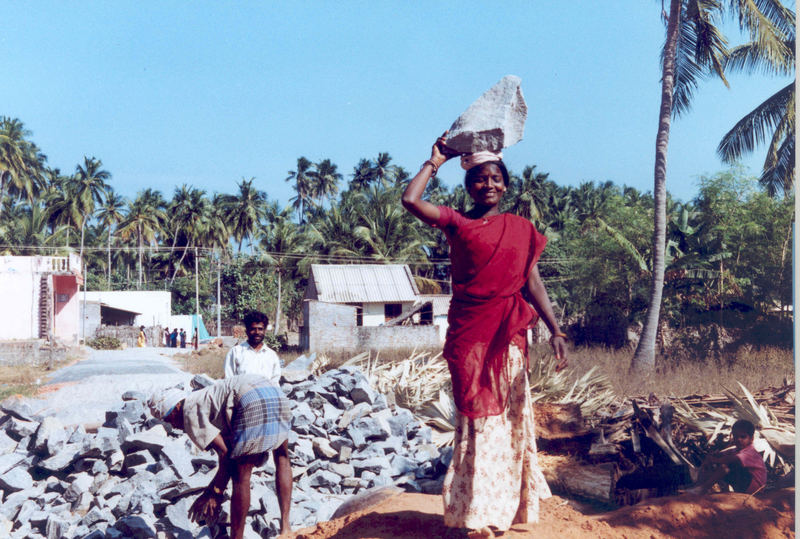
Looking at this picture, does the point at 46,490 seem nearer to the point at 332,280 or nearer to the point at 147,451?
the point at 147,451

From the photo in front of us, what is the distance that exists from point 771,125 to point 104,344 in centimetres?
2624

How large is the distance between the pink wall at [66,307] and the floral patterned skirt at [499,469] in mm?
25341

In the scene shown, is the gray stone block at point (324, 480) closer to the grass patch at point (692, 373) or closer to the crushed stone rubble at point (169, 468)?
the crushed stone rubble at point (169, 468)

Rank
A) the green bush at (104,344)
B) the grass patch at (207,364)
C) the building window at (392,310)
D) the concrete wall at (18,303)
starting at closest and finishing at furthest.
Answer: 1. the grass patch at (207,364)
2. the concrete wall at (18,303)
3. the building window at (392,310)
4. the green bush at (104,344)

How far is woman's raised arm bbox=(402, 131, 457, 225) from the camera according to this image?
109 inches

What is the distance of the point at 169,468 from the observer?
5648 millimetres

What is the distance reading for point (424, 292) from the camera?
30828 millimetres

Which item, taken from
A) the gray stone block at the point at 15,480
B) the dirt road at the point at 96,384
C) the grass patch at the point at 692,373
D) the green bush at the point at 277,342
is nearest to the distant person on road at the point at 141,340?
the green bush at the point at 277,342

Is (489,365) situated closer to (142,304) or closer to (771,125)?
(771,125)

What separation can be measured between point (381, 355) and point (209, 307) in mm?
28662

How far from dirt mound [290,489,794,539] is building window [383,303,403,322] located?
20767 millimetres

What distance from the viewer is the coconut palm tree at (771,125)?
12.4m

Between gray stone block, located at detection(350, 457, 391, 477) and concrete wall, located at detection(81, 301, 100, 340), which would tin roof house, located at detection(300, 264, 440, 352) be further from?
gray stone block, located at detection(350, 457, 391, 477)

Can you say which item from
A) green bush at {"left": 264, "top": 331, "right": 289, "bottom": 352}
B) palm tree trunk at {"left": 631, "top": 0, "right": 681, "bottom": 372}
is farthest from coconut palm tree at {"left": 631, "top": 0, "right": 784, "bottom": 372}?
green bush at {"left": 264, "top": 331, "right": 289, "bottom": 352}
